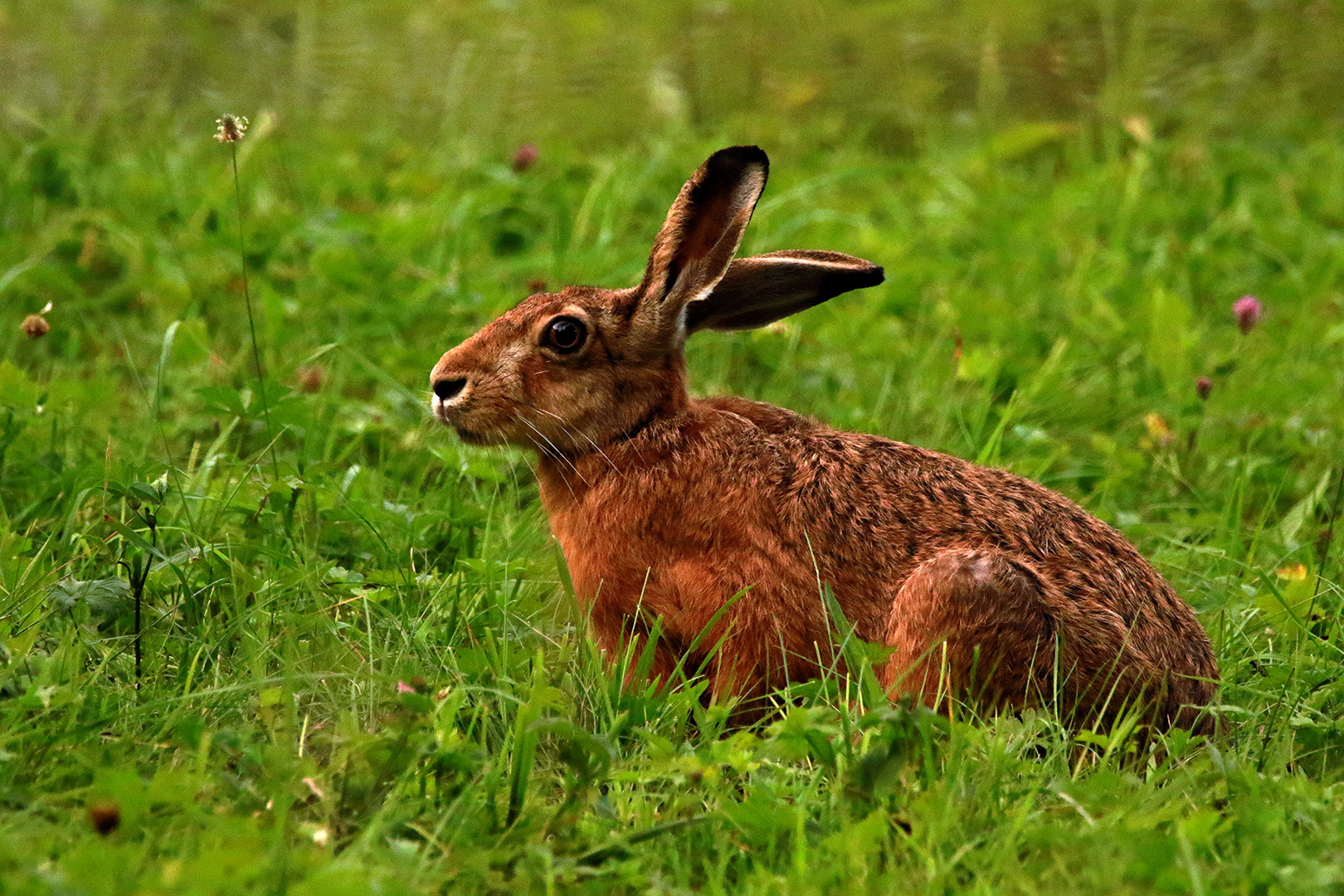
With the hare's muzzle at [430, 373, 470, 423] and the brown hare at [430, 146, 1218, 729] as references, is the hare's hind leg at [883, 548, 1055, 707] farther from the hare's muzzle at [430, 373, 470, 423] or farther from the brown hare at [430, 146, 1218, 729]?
the hare's muzzle at [430, 373, 470, 423]

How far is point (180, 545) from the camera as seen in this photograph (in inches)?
180

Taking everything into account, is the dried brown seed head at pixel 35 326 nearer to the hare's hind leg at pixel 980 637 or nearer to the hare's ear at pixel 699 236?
the hare's ear at pixel 699 236

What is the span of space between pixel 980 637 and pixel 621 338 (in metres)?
1.42

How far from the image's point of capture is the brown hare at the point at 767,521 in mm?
3904

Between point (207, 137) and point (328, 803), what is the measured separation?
596 cm

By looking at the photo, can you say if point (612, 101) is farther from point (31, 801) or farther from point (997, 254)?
point (31, 801)

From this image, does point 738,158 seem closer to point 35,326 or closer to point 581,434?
point 581,434

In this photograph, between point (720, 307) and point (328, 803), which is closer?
point (328, 803)

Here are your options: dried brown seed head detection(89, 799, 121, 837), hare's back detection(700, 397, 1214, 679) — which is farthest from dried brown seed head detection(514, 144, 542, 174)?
dried brown seed head detection(89, 799, 121, 837)

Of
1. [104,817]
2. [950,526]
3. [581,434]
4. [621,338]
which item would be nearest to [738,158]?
[621,338]

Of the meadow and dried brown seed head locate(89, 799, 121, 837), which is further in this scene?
the meadow

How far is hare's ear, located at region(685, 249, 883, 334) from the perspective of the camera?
183 inches

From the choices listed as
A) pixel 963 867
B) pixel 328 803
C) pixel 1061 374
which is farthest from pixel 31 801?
pixel 1061 374

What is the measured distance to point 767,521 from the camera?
428 cm
